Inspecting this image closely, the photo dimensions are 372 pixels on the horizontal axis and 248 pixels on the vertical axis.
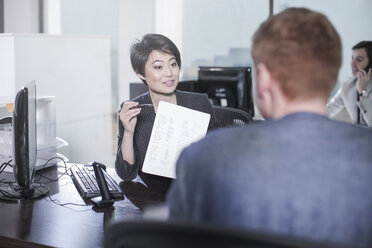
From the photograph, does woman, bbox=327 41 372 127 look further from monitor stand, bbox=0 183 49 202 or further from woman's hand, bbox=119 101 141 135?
monitor stand, bbox=0 183 49 202

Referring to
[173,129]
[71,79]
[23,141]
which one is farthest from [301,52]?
[71,79]

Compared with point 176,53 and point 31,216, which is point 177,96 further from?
point 31,216

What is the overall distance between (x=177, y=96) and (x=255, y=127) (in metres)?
1.47

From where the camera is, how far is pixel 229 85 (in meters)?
3.75

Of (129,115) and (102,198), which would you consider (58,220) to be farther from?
(129,115)

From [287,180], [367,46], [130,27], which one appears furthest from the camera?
[130,27]

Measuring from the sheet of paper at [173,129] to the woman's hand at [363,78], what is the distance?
296cm

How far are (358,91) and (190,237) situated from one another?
423 cm

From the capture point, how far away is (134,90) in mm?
2932

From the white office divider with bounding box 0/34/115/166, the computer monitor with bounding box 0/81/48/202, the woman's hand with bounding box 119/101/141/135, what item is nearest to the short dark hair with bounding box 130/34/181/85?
the woman's hand with bounding box 119/101/141/135

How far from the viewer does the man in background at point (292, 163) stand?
2.66 feet

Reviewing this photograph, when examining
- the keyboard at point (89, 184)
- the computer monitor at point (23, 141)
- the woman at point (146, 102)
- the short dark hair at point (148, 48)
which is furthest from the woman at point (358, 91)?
the computer monitor at point (23, 141)

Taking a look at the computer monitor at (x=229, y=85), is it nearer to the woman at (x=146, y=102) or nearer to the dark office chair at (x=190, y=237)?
the woman at (x=146, y=102)

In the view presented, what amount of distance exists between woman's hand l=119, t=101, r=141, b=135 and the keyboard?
0.80ft
